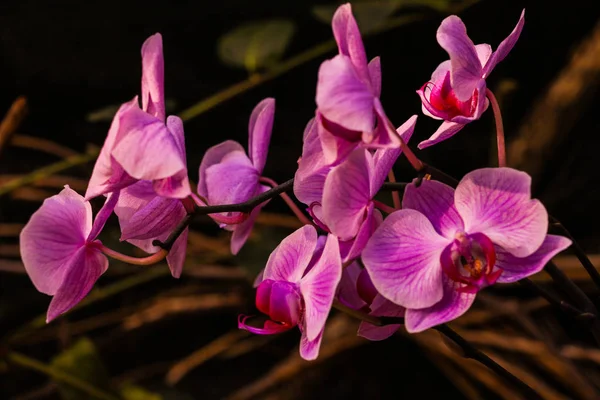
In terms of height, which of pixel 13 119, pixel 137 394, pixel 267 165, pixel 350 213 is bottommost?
pixel 137 394

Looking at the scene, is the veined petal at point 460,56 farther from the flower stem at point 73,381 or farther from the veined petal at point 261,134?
the flower stem at point 73,381

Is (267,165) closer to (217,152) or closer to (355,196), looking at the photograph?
(217,152)

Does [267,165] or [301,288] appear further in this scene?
[267,165]

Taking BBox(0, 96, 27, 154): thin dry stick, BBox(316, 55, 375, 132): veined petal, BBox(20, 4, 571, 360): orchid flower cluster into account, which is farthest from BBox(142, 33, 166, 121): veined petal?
BBox(0, 96, 27, 154): thin dry stick

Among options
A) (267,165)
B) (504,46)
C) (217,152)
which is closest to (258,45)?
(267,165)

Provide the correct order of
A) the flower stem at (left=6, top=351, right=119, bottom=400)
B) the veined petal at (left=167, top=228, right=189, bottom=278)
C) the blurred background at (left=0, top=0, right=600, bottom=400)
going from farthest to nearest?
the blurred background at (left=0, top=0, right=600, bottom=400) < the flower stem at (left=6, top=351, right=119, bottom=400) < the veined petal at (left=167, top=228, right=189, bottom=278)

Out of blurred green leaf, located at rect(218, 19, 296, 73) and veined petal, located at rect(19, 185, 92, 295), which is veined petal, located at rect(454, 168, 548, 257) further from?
blurred green leaf, located at rect(218, 19, 296, 73)

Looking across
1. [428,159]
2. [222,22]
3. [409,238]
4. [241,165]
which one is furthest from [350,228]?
[222,22]
